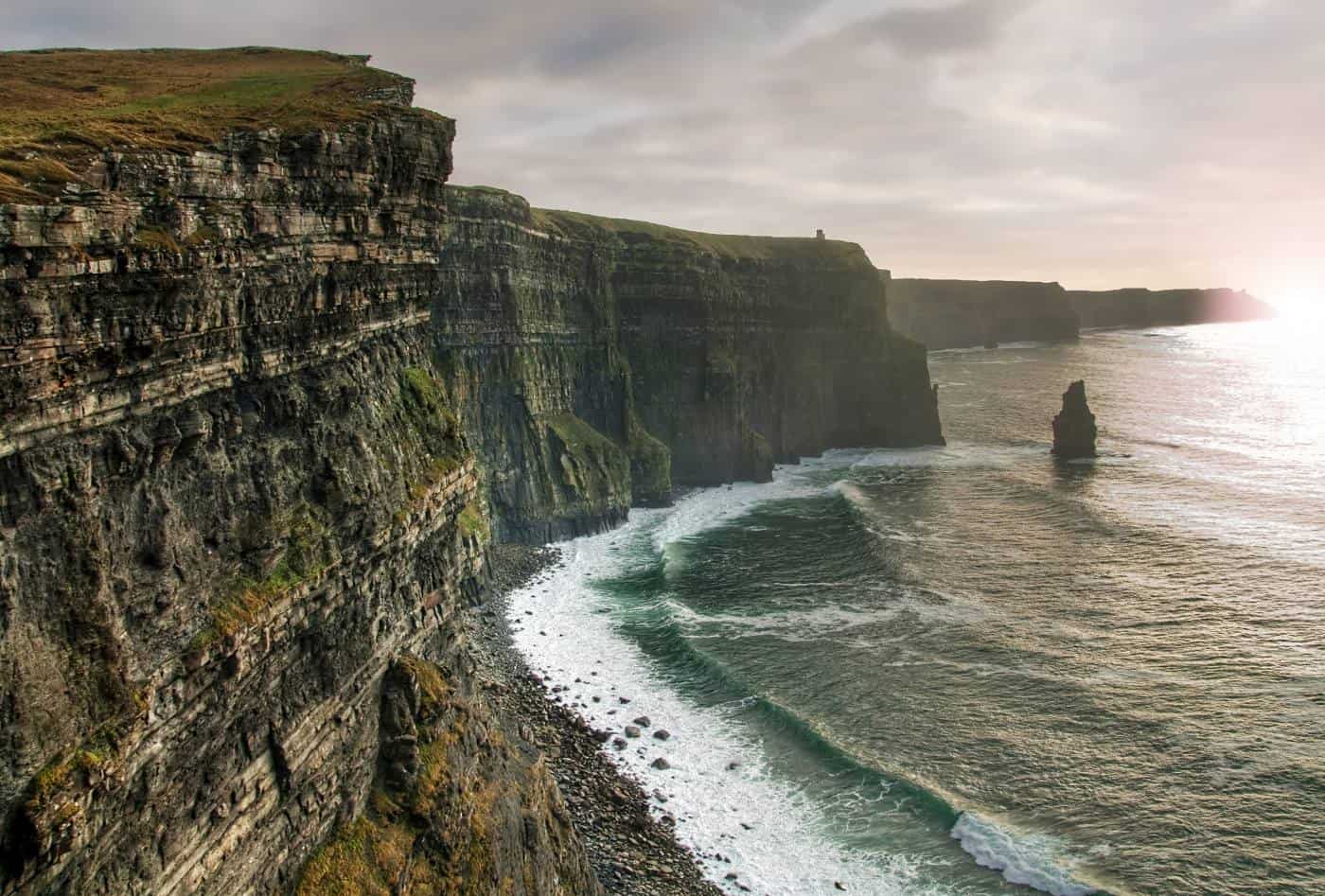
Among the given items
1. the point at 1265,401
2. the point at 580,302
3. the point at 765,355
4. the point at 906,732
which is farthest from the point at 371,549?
the point at 1265,401

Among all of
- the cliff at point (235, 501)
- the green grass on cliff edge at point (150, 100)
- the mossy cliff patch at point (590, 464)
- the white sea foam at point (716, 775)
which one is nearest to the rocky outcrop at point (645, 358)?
the mossy cliff patch at point (590, 464)

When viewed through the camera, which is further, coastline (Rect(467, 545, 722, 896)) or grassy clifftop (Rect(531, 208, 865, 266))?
grassy clifftop (Rect(531, 208, 865, 266))

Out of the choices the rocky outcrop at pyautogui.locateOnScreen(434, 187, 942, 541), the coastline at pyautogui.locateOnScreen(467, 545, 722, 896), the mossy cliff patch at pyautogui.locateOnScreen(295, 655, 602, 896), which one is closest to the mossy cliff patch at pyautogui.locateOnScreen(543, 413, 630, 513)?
the rocky outcrop at pyautogui.locateOnScreen(434, 187, 942, 541)

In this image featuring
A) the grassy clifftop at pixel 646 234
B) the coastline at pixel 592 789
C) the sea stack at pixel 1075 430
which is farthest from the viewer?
the sea stack at pixel 1075 430

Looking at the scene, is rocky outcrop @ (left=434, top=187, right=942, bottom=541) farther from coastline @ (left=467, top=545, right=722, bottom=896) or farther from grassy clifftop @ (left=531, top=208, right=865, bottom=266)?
coastline @ (left=467, top=545, right=722, bottom=896)

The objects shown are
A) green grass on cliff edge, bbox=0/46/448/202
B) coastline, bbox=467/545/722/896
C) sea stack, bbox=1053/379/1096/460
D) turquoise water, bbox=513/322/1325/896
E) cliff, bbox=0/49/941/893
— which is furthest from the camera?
sea stack, bbox=1053/379/1096/460

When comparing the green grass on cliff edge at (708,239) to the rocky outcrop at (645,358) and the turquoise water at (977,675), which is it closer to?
the rocky outcrop at (645,358)
